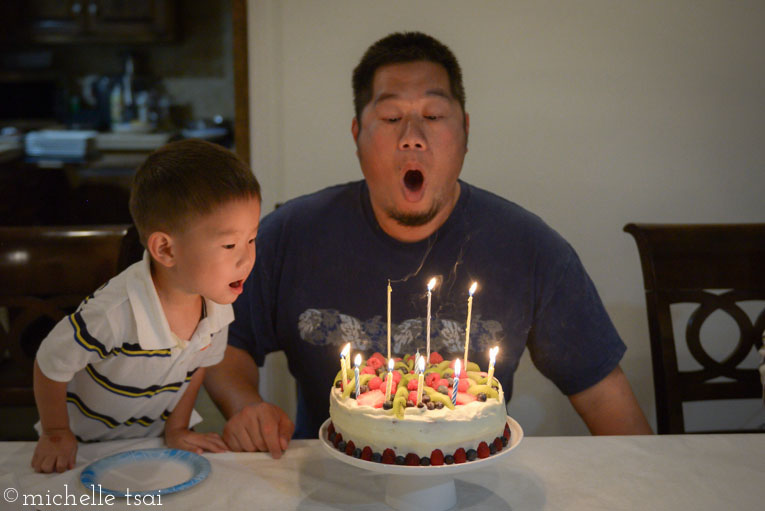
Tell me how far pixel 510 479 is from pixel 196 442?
50cm

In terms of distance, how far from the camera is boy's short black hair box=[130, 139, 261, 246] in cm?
110

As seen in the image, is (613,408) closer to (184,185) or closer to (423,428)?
(423,428)

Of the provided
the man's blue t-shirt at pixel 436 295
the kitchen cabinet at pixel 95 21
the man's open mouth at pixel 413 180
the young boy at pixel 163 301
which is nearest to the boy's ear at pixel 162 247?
the young boy at pixel 163 301

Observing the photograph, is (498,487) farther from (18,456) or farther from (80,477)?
(18,456)

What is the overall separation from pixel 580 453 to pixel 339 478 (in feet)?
1.26

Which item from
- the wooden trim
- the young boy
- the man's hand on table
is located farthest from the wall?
the man's hand on table

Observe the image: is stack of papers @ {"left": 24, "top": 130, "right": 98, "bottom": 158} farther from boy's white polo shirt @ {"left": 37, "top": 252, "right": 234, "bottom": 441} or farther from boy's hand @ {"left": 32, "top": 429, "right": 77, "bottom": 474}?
boy's hand @ {"left": 32, "top": 429, "right": 77, "bottom": 474}

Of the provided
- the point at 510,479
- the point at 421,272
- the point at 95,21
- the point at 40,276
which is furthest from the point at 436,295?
the point at 95,21

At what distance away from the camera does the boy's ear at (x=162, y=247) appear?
1.13 meters

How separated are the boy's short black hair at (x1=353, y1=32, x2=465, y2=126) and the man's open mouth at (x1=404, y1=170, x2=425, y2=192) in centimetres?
18

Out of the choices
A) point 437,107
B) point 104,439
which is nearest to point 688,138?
point 437,107

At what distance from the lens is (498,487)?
1.04 meters

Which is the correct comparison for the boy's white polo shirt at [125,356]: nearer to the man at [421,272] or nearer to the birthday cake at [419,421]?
the man at [421,272]

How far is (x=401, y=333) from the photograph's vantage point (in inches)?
60.6
